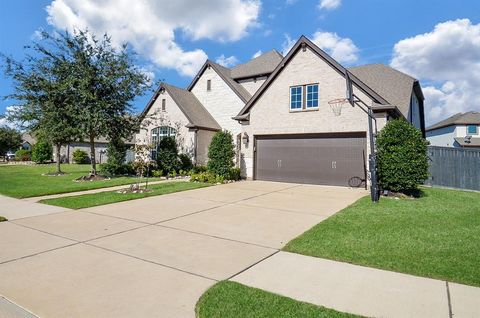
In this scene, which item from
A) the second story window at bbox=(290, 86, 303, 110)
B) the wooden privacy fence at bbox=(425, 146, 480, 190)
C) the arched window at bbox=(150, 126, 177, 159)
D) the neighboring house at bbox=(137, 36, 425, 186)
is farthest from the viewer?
the arched window at bbox=(150, 126, 177, 159)

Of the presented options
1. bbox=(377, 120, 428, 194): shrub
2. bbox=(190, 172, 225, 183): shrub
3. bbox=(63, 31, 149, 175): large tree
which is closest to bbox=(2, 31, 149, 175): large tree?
bbox=(63, 31, 149, 175): large tree

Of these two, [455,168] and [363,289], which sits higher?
[455,168]

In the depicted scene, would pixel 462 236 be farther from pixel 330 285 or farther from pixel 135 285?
pixel 135 285

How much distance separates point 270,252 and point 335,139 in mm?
11139

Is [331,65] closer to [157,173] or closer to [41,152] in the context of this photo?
[157,173]

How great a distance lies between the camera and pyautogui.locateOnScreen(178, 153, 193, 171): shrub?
20688 mm

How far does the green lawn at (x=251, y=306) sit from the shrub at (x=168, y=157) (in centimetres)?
1688

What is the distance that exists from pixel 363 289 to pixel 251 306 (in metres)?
1.56

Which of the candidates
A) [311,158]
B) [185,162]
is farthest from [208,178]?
[311,158]

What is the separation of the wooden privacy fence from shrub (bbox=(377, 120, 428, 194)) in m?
4.58

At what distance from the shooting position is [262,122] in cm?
1752

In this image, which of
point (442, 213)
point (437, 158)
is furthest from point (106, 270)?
point (437, 158)

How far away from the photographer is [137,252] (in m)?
5.38

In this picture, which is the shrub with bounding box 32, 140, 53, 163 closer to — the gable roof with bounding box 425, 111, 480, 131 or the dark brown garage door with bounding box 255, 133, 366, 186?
the dark brown garage door with bounding box 255, 133, 366, 186
